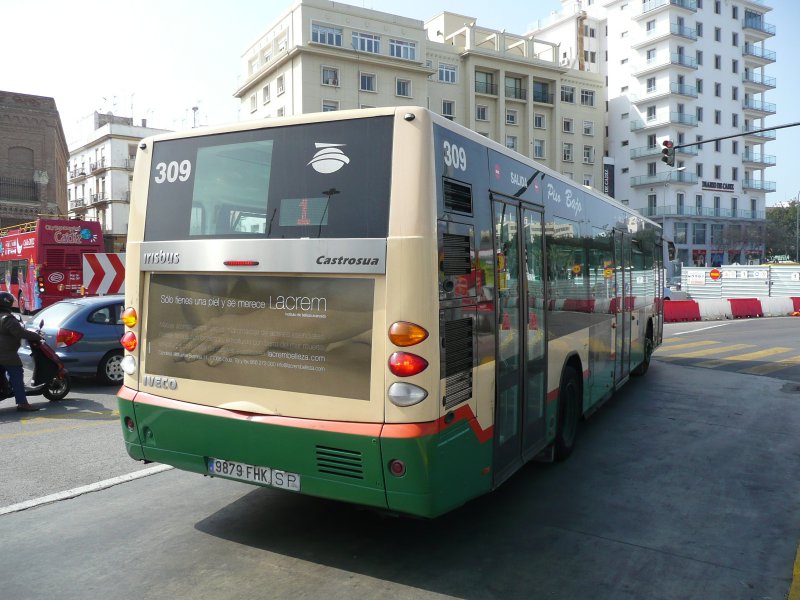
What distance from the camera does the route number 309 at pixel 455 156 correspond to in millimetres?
4441

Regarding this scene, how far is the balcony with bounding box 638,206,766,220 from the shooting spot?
70.4 metres

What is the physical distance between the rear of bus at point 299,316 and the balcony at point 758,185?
82462 mm

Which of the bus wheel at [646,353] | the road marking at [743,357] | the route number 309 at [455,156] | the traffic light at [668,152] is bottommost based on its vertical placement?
the road marking at [743,357]

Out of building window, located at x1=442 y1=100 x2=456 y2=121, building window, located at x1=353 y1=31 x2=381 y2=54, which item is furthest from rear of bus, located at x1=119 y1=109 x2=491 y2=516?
building window, located at x1=442 y1=100 x2=456 y2=121

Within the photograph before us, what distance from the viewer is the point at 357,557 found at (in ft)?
15.2

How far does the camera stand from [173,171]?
5.15 metres

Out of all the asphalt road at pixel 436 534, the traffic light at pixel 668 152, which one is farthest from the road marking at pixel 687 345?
the asphalt road at pixel 436 534

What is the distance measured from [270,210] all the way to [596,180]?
224 feet

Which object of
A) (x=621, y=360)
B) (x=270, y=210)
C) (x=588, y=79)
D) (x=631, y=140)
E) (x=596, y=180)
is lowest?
(x=621, y=360)

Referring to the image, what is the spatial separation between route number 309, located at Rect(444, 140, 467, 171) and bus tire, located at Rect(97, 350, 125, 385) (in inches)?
338

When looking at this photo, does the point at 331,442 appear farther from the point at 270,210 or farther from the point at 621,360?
the point at 621,360

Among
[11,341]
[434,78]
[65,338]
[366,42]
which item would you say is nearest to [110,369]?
[65,338]

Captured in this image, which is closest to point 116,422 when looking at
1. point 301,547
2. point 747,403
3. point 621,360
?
point 301,547

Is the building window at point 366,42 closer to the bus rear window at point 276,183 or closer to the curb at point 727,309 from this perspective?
the curb at point 727,309
